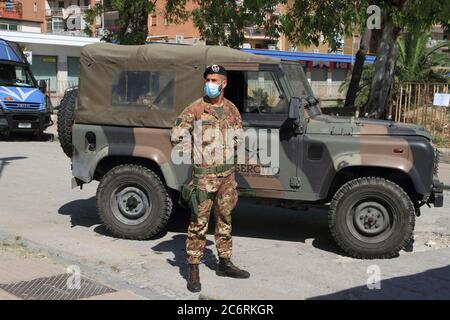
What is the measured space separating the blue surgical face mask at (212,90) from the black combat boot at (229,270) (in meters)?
1.49

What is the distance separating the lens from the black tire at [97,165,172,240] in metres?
6.50

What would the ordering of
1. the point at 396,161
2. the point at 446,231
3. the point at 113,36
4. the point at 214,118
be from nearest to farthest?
the point at 214,118 → the point at 396,161 → the point at 446,231 → the point at 113,36

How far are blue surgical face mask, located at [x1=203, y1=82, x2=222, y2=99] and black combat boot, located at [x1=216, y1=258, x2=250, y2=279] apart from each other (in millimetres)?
1486

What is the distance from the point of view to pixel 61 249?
6.27 meters

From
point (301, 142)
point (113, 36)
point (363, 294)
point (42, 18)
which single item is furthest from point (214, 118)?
point (42, 18)

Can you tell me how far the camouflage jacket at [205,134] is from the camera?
16.3 feet

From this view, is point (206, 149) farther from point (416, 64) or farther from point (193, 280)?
point (416, 64)

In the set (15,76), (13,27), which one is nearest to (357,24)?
(15,76)

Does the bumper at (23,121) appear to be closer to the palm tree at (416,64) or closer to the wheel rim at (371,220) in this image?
the palm tree at (416,64)

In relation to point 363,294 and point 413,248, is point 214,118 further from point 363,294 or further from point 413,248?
point 413,248

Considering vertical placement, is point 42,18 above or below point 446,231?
above

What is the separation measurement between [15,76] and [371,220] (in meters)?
14.5

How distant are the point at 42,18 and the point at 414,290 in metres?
70.4

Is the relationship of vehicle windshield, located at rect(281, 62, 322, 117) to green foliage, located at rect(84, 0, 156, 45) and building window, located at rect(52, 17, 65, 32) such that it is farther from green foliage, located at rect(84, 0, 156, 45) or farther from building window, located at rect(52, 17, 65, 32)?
building window, located at rect(52, 17, 65, 32)
